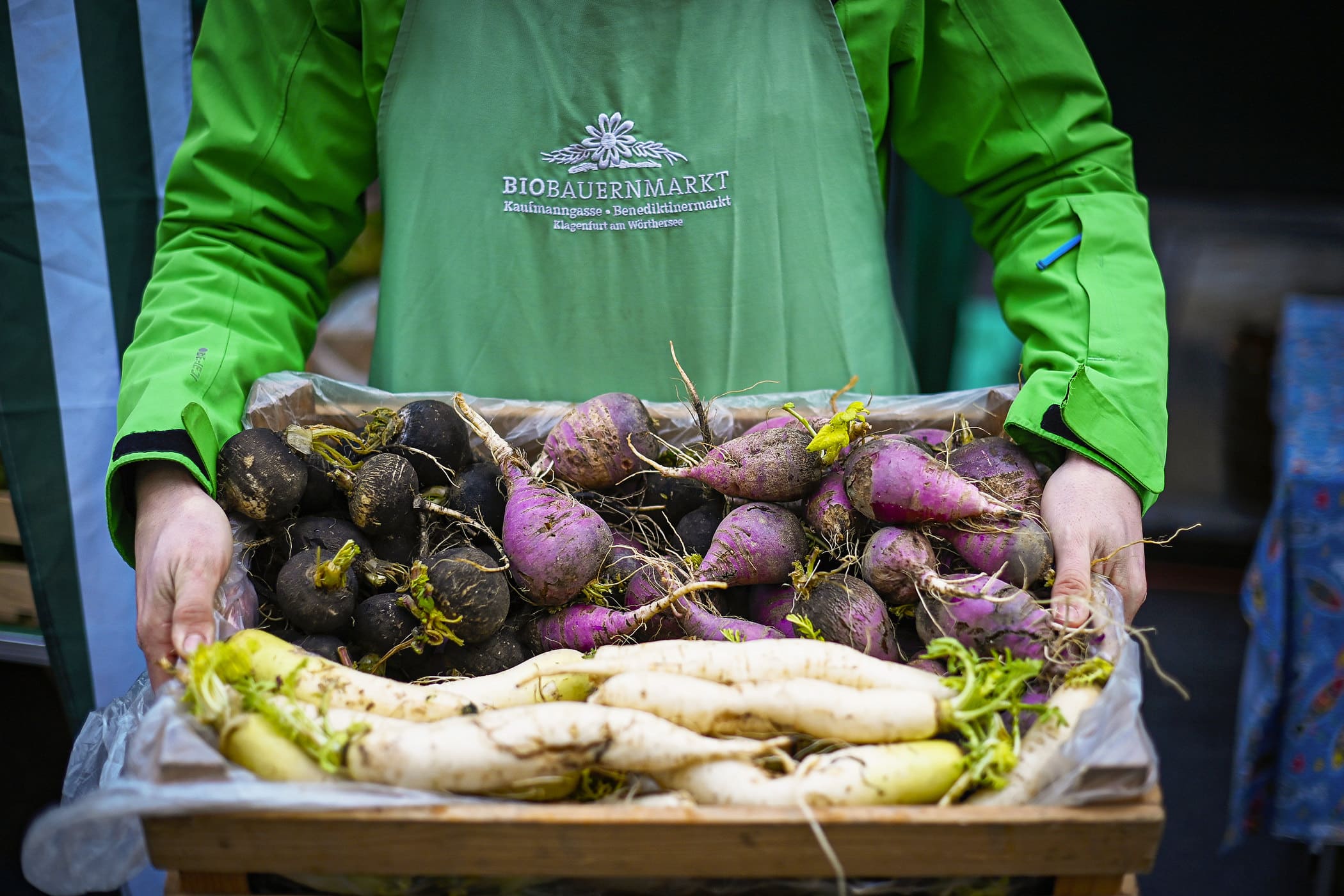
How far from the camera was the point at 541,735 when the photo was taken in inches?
46.3

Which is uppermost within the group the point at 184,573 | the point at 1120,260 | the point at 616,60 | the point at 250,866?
the point at 616,60

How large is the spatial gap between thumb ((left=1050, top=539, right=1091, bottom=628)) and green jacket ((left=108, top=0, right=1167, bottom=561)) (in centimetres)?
23

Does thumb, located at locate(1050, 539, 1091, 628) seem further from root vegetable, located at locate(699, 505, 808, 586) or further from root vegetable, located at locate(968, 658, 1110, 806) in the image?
root vegetable, located at locate(699, 505, 808, 586)

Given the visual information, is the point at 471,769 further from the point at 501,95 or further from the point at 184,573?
the point at 501,95

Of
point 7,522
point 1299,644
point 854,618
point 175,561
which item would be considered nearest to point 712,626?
point 854,618

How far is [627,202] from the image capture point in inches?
74.6

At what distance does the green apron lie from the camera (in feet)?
5.99

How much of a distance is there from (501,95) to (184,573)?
1092 mm

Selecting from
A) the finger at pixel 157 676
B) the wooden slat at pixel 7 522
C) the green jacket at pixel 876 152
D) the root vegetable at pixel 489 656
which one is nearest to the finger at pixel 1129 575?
the green jacket at pixel 876 152

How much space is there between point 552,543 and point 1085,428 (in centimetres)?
92

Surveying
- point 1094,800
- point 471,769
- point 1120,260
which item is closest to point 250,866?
point 471,769

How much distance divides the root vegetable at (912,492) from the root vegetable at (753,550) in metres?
0.14

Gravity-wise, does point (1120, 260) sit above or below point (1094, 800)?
above

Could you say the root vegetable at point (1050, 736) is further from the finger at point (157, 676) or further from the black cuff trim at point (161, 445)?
the black cuff trim at point (161, 445)
